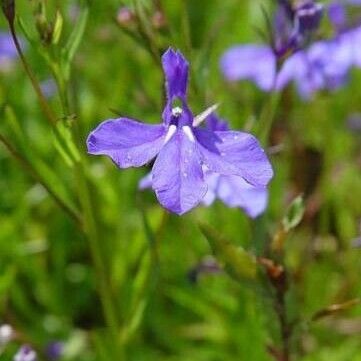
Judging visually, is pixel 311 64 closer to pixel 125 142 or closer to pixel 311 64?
pixel 311 64

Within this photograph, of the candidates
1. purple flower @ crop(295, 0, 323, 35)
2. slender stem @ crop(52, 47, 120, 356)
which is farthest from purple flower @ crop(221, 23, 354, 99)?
slender stem @ crop(52, 47, 120, 356)

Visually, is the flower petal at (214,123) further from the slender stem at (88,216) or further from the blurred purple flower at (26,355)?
the blurred purple flower at (26,355)

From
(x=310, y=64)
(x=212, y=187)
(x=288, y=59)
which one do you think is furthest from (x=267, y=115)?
(x=310, y=64)

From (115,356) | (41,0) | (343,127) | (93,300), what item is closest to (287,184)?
(343,127)

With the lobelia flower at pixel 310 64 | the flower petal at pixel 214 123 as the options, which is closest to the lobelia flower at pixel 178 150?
the flower petal at pixel 214 123

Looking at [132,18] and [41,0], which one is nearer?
[41,0]

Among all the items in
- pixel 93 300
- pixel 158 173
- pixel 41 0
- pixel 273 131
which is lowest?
pixel 93 300

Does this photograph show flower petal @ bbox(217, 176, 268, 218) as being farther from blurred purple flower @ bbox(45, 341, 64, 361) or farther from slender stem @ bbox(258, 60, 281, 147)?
blurred purple flower @ bbox(45, 341, 64, 361)

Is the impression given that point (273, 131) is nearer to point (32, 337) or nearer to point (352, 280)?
point (352, 280)
